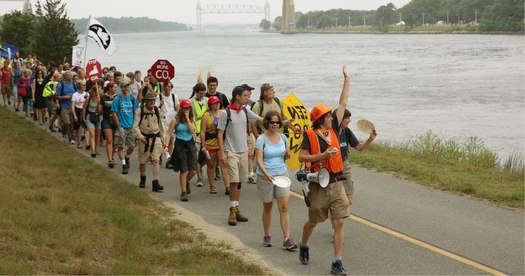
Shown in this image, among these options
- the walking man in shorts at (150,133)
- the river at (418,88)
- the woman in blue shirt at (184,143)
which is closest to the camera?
the woman in blue shirt at (184,143)

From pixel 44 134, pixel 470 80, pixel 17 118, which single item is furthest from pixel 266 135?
pixel 470 80

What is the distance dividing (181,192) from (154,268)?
464 cm

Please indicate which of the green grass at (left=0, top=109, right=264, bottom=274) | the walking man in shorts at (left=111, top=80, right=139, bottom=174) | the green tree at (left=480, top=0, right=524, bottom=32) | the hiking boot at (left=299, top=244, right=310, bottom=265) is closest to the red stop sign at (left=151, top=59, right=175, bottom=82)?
the walking man in shorts at (left=111, top=80, right=139, bottom=174)

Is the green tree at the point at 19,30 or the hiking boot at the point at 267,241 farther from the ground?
the green tree at the point at 19,30

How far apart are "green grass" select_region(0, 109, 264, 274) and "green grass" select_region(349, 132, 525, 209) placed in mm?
4642

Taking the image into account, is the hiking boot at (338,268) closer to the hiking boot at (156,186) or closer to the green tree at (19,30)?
the hiking boot at (156,186)

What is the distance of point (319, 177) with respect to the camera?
8.02 metres

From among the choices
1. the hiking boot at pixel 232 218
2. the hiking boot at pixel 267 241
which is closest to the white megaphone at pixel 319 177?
the hiking boot at pixel 267 241

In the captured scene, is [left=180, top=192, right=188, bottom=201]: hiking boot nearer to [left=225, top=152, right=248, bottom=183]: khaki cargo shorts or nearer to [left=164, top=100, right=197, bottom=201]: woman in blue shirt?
[left=164, top=100, right=197, bottom=201]: woman in blue shirt

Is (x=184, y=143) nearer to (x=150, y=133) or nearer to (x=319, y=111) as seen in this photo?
(x=150, y=133)

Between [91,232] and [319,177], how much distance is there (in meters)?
2.60

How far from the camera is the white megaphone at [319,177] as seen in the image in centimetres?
801

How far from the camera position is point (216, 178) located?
1412cm

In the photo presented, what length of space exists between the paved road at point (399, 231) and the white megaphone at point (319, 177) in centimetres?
96
